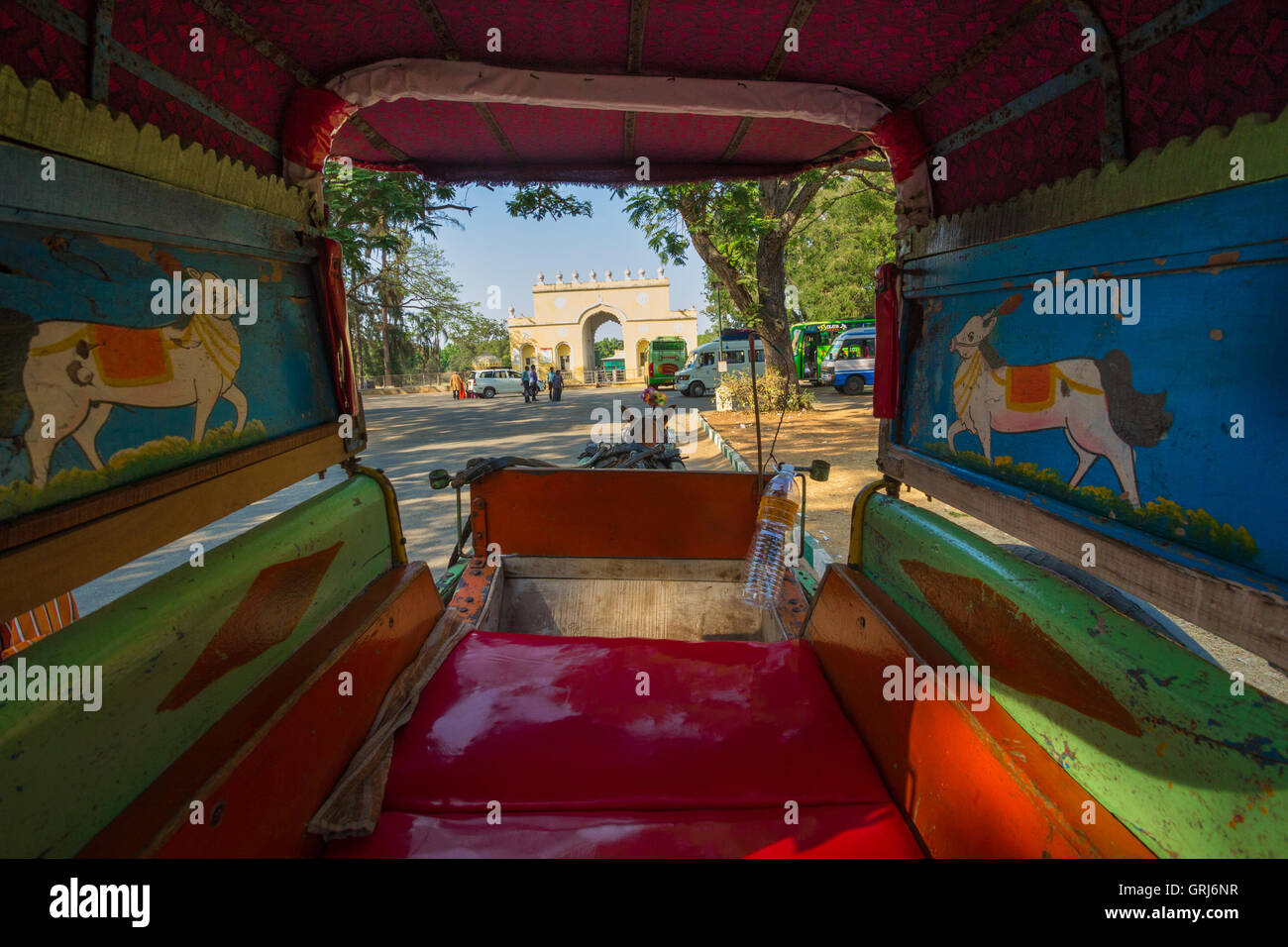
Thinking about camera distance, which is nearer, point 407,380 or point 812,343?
point 812,343

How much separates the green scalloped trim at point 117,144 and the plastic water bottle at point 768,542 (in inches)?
129

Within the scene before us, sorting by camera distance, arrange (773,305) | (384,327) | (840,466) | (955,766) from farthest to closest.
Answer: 1. (384,327)
2. (773,305)
3. (840,466)
4. (955,766)

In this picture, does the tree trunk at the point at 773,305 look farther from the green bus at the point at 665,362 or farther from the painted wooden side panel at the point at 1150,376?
the green bus at the point at 665,362

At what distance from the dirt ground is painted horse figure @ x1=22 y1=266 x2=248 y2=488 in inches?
103

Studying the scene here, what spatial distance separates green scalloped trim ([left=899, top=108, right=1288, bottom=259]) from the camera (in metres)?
1.33

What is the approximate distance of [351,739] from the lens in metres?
2.12

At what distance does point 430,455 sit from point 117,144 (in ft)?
38.5

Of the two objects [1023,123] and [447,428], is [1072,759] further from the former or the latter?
[447,428]

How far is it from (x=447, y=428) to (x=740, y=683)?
16417mm

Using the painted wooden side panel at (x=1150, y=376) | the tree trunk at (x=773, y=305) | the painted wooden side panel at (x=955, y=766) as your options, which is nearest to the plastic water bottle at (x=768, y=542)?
the painted wooden side panel at (x=955, y=766)

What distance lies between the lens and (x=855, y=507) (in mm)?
2990

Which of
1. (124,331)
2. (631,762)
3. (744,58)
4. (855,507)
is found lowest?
(631,762)

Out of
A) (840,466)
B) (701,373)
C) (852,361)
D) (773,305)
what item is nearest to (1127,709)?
(840,466)

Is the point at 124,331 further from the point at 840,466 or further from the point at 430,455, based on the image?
the point at 430,455
